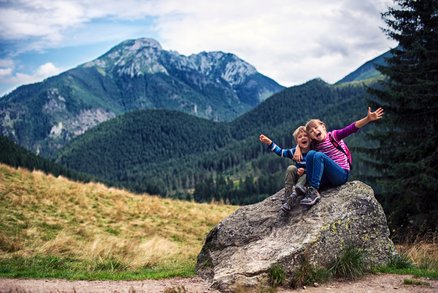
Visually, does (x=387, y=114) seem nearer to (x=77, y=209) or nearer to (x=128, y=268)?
(x=128, y=268)

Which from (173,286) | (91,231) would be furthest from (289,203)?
(91,231)

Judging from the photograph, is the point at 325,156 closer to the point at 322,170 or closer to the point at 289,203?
the point at 322,170

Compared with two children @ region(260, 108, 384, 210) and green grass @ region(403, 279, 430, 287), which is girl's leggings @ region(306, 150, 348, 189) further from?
green grass @ region(403, 279, 430, 287)

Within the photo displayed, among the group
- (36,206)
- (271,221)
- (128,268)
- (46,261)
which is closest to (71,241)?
(46,261)

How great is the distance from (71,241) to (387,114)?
45.4 feet

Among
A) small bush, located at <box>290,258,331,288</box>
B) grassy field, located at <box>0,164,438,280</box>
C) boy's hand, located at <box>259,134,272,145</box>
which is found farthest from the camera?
grassy field, located at <box>0,164,438,280</box>

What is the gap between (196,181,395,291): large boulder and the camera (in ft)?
25.7

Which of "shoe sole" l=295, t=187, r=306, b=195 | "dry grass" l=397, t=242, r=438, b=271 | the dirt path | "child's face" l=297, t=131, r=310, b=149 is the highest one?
"child's face" l=297, t=131, r=310, b=149

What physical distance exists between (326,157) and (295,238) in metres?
2.07

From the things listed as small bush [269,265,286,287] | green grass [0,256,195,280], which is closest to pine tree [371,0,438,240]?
small bush [269,265,286,287]

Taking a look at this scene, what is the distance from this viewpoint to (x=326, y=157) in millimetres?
8812

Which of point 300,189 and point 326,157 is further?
point 300,189

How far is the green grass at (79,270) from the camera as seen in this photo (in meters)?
9.29

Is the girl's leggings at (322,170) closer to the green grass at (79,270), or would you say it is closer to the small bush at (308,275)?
the small bush at (308,275)
